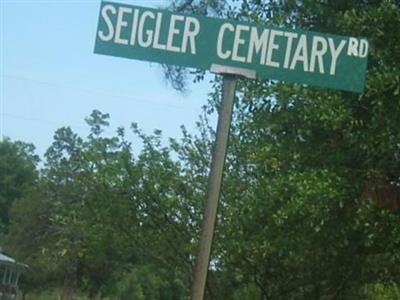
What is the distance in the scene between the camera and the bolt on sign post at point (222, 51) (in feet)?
14.9

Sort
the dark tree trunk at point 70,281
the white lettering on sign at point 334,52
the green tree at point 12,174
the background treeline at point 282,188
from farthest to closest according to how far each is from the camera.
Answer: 1. the green tree at point 12,174
2. the dark tree trunk at point 70,281
3. the background treeline at point 282,188
4. the white lettering on sign at point 334,52

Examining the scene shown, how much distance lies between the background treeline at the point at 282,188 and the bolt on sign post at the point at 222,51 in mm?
3499

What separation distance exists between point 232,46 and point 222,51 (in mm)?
60

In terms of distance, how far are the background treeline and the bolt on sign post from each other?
350 centimetres

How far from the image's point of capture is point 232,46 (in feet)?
15.0

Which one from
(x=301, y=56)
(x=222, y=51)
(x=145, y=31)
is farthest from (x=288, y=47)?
(x=145, y=31)

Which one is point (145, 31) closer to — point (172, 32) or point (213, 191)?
point (172, 32)

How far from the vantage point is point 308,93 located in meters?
8.37

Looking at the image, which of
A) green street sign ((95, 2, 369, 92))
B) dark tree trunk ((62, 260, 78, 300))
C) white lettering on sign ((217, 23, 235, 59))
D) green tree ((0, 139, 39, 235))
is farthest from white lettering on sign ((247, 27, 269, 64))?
green tree ((0, 139, 39, 235))

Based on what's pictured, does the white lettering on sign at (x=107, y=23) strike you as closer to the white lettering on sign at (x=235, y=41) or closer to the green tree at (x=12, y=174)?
the white lettering on sign at (x=235, y=41)

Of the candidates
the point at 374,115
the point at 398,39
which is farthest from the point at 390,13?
the point at 374,115

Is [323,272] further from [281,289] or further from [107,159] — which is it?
[107,159]

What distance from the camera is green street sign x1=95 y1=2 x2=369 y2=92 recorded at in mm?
4547

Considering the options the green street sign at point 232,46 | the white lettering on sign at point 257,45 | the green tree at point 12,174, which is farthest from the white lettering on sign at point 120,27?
the green tree at point 12,174
